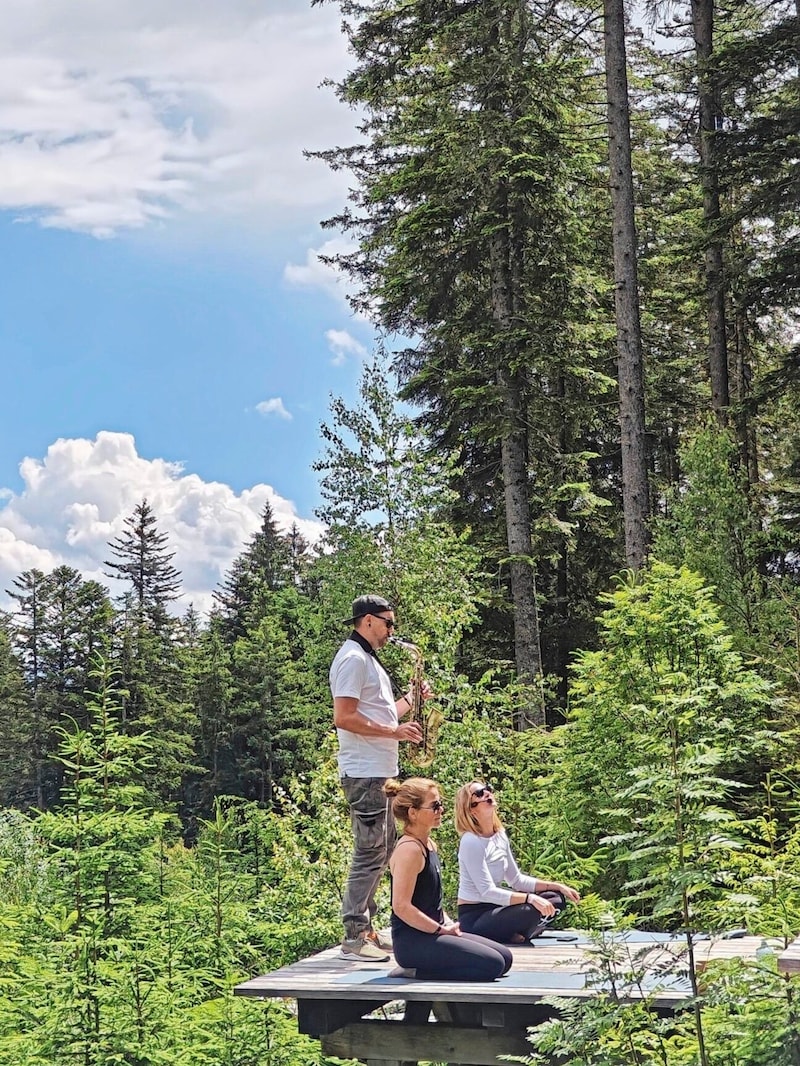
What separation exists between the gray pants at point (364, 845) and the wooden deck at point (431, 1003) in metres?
0.30

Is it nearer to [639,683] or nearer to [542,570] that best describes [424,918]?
[639,683]

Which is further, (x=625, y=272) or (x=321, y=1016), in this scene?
(x=625, y=272)

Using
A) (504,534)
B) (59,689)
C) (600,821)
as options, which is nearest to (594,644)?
(504,534)

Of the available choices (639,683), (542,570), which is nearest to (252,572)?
(542,570)

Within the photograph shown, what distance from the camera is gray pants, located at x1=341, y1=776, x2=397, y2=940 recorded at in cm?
617

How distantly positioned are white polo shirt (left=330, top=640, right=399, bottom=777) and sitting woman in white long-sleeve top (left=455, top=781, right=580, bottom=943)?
1.90 ft

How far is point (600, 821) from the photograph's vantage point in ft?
28.5

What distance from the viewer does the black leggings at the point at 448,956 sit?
5.46 metres

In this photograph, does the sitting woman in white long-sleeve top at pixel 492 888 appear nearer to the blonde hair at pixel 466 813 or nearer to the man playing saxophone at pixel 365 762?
the blonde hair at pixel 466 813

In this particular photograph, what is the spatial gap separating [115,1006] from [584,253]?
15082mm

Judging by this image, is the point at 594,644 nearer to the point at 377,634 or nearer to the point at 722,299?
the point at 722,299

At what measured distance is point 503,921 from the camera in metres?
6.25

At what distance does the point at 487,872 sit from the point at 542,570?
15953 mm

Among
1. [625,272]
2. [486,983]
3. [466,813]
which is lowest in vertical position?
[486,983]
